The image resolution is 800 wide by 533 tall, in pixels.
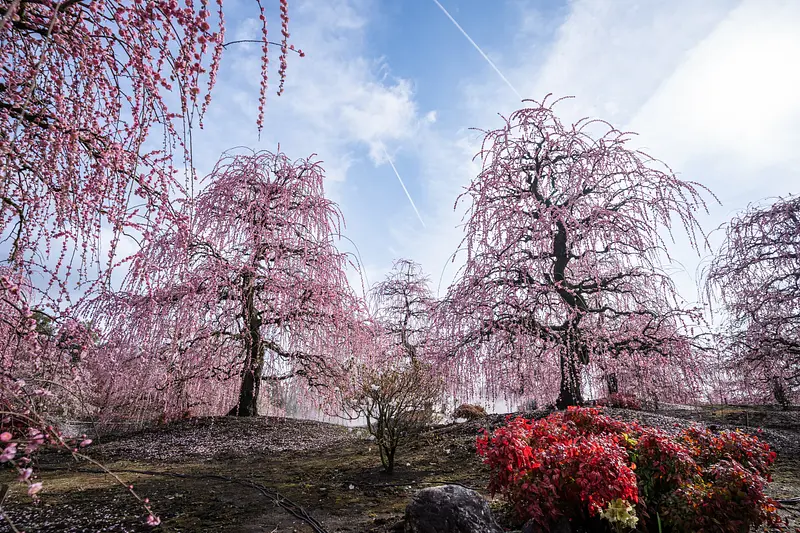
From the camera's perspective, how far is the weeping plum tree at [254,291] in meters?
8.88

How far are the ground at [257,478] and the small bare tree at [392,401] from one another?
51 centimetres

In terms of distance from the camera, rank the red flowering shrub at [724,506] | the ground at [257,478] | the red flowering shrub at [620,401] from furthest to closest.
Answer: the red flowering shrub at [620,401], the ground at [257,478], the red flowering shrub at [724,506]

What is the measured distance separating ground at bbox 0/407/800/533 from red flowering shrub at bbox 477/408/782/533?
117 centimetres

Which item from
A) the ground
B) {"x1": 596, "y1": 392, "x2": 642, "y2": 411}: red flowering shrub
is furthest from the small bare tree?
{"x1": 596, "y1": 392, "x2": 642, "y2": 411}: red flowering shrub

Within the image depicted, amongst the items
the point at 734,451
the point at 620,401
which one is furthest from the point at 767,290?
the point at 734,451

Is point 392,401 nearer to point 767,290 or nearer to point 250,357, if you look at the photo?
point 250,357

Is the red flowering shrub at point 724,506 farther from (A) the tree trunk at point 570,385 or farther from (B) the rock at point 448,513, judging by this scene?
(A) the tree trunk at point 570,385

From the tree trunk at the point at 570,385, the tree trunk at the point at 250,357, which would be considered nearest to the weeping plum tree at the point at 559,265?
the tree trunk at the point at 570,385

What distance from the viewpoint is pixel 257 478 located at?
19.9ft

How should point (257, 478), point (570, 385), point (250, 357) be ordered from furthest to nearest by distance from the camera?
point (250, 357) < point (570, 385) < point (257, 478)

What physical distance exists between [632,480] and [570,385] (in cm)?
592

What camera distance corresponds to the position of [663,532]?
138 inches

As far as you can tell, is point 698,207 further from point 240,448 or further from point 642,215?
point 240,448

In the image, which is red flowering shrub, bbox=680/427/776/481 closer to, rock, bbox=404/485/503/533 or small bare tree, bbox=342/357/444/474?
rock, bbox=404/485/503/533
